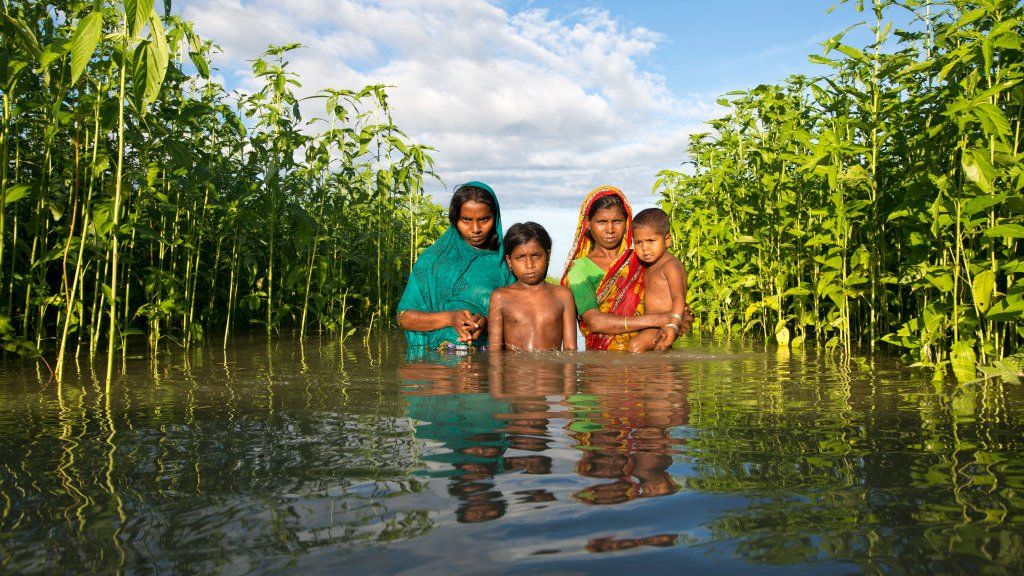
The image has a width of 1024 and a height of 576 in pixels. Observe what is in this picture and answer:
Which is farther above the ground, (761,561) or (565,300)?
(565,300)

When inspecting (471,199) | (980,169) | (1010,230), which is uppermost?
(471,199)

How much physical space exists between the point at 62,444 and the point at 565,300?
12.8 feet

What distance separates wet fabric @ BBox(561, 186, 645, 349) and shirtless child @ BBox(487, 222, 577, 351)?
46 cm

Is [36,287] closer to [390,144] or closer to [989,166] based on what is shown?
[390,144]

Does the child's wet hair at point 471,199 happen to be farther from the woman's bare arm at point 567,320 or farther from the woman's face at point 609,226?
the woman's bare arm at point 567,320

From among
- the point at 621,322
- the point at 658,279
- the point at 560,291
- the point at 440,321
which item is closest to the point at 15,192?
the point at 440,321

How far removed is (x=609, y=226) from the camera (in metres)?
6.52

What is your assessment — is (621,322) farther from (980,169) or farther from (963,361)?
(980,169)

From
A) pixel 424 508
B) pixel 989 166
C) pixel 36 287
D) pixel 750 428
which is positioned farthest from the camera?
pixel 36 287

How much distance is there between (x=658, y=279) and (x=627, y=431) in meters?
3.61

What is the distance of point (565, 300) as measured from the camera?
5980 mm

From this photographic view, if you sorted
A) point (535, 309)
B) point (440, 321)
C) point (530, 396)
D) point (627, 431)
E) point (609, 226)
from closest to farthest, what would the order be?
point (627, 431) → point (530, 396) → point (535, 309) → point (440, 321) → point (609, 226)

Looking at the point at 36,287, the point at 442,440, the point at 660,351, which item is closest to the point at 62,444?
the point at 442,440

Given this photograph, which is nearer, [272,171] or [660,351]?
[660,351]
